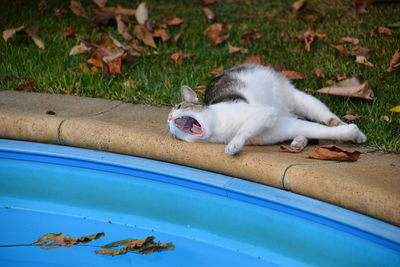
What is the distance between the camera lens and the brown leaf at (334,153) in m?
2.56

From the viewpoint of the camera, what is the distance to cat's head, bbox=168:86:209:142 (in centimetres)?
Answer: 278

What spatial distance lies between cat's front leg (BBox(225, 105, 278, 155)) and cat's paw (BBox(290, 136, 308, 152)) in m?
0.16

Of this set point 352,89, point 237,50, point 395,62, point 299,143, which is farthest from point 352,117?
point 237,50

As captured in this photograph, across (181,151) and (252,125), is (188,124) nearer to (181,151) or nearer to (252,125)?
(181,151)

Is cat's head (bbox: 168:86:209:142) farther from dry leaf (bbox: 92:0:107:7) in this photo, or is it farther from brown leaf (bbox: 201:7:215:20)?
dry leaf (bbox: 92:0:107:7)

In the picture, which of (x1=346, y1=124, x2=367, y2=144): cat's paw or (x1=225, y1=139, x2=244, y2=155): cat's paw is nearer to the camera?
(x1=225, y1=139, x2=244, y2=155): cat's paw

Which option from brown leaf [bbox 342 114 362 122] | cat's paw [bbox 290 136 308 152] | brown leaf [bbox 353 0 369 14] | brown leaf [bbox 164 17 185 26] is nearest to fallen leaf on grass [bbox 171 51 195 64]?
brown leaf [bbox 164 17 185 26]

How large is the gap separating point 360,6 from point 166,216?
3290 mm

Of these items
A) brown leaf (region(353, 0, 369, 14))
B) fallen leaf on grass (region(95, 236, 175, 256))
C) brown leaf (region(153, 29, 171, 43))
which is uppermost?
brown leaf (region(353, 0, 369, 14))

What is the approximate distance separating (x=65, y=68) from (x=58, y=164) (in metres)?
1.31

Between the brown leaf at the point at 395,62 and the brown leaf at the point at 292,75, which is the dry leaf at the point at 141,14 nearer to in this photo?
the brown leaf at the point at 292,75

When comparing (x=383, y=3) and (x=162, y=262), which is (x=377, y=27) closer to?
(x=383, y=3)

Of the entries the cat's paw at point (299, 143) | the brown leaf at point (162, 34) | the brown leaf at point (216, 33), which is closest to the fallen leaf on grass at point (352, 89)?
the cat's paw at point (299, 143)

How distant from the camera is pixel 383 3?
518 cm
